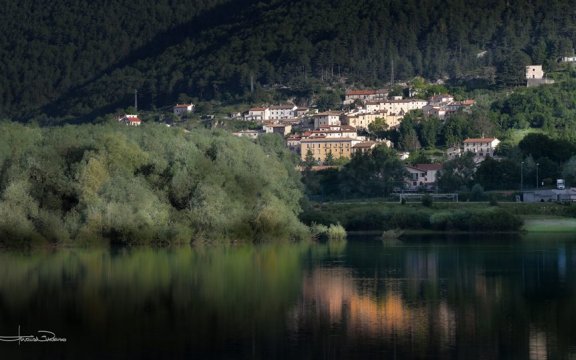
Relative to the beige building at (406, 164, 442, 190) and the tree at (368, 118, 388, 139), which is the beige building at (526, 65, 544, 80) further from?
the beige building at (406, 164, 442, 190)

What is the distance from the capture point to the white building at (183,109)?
158 meters

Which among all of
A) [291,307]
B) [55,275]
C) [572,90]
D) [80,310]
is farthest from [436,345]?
[572,90]

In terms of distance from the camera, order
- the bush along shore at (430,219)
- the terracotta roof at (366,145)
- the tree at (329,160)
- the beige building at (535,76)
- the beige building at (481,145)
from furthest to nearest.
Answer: the beige building at (535,76) < the terracotta roof at (366,145) < the tree at (329,160) < the beige building at (481,145) < the bush along shore at (430,219)

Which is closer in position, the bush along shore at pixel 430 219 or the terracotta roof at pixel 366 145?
the bush along shore at pixel 430 219

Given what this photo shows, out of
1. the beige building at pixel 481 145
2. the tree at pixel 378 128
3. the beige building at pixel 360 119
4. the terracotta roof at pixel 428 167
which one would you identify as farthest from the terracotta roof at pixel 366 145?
the terracotta roof at pixel 428 167

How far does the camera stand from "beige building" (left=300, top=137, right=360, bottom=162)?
128 m

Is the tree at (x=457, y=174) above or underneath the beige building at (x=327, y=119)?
underneath

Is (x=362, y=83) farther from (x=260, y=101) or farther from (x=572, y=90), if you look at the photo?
(x=572, y=90)

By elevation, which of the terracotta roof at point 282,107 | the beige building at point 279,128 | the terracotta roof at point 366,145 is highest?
the terracotta roof at point 282,107

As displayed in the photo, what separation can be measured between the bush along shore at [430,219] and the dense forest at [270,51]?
79.7 metres

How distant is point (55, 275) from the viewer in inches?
1670

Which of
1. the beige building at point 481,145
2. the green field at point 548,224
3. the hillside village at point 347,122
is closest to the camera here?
the green field at point 548,224

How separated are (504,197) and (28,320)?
55.7 m

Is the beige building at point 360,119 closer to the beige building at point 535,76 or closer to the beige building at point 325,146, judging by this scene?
the beige building at point 325,146
